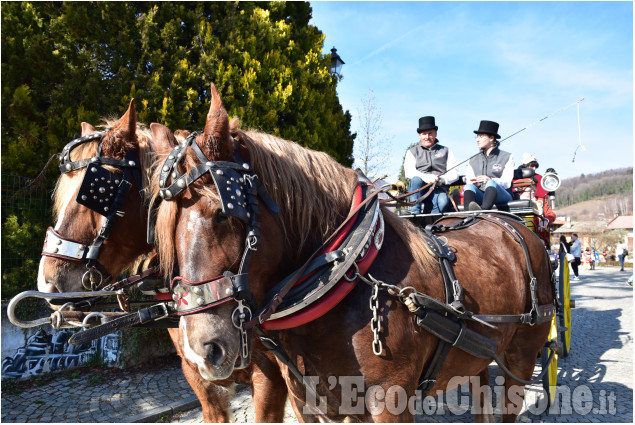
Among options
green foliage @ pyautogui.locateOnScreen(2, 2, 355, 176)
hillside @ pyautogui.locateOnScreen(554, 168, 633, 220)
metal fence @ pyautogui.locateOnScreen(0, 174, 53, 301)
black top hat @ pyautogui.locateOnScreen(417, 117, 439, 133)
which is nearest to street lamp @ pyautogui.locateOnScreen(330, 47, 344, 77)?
green foliage @ pyautogui.locateOnScreen(2, 2, 355, 176)

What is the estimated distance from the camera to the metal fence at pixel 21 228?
4.52 metres

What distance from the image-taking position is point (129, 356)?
515 cm

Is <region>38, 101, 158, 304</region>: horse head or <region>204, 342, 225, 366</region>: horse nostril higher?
<region>38, 101, 158, 304</region>: horse head

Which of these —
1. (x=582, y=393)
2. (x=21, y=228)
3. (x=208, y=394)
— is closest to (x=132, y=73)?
(x=21, y=228)

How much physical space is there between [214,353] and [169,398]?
353 centimetres

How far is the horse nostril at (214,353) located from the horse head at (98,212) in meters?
1.11

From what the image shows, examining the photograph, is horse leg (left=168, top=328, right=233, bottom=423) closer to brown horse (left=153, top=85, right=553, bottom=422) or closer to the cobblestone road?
brown horse (left=153, top=85, right=553, bottom=422)

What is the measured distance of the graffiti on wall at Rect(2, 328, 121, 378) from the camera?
4.57 metres

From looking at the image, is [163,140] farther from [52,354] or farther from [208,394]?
[52,354]

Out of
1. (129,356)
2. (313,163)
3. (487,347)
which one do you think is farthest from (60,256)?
(129,356)

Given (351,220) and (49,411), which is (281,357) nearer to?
(351,220)

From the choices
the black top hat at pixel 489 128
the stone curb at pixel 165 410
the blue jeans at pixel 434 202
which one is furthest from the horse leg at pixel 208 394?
the black top hat at pixel 489 128

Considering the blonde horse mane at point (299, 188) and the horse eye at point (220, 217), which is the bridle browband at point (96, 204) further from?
the horse eye at point (220, 217)

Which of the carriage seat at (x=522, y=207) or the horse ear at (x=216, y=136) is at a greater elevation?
the horse ear at (x=216, y=136)
